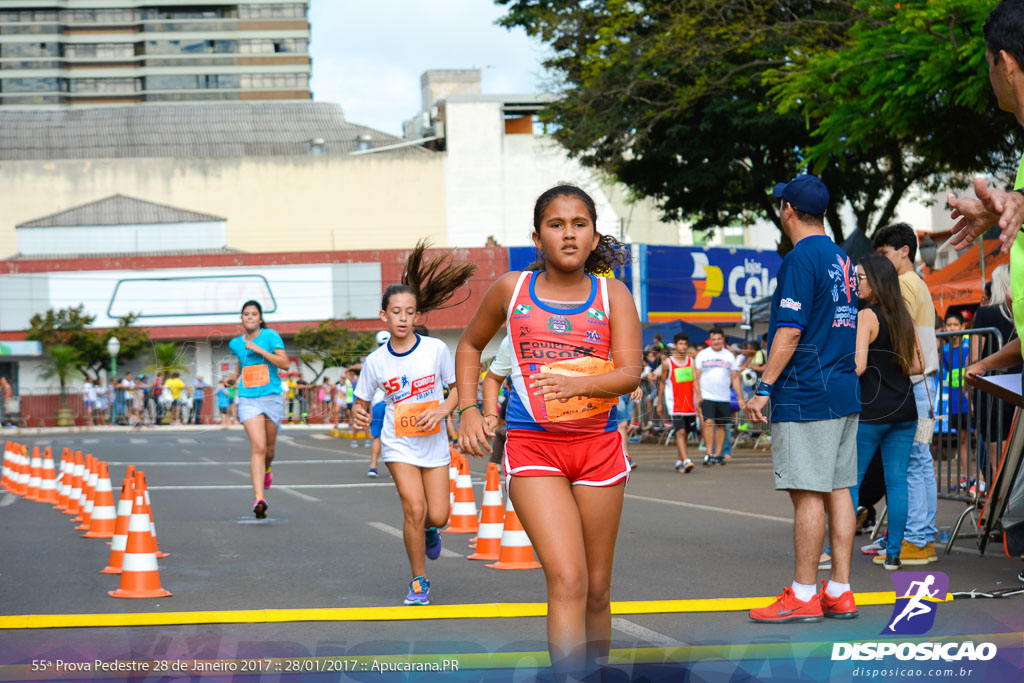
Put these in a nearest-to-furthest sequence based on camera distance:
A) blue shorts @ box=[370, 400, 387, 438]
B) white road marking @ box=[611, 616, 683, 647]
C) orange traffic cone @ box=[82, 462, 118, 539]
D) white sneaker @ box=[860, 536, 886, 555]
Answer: white road marking @ box=[611, 616, 683, 647] < blue shorts @ box=[370, 400, 387, 438] < white sneaker @ box=[860, 536, 886, 555] < orange traffic cone @ box=[82, 462, 118, 539]

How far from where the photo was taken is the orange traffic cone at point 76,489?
13.1 metres

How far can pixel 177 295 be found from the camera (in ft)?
180

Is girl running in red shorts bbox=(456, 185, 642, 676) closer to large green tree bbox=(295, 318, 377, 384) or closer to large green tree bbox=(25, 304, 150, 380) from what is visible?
large green tree bbox=(295, 318, 377, 384)

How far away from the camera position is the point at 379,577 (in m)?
8.24

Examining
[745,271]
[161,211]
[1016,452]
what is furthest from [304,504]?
[161,211]

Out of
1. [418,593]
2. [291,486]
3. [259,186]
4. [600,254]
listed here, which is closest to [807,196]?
[600,254]

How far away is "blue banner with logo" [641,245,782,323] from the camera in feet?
160

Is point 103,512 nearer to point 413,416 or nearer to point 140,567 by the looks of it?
point 140,567

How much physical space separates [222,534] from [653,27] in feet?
51.9

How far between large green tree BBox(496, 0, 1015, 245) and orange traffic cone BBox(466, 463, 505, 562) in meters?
12.3

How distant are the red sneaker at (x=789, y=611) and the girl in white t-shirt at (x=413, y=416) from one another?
1.92 m

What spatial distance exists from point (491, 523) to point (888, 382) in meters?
3.11

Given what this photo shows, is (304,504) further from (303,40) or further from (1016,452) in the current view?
(303,40)

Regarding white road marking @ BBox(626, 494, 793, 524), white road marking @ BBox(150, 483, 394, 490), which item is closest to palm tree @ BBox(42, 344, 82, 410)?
white road marking @ BBox(150, 483, 394, 490)
